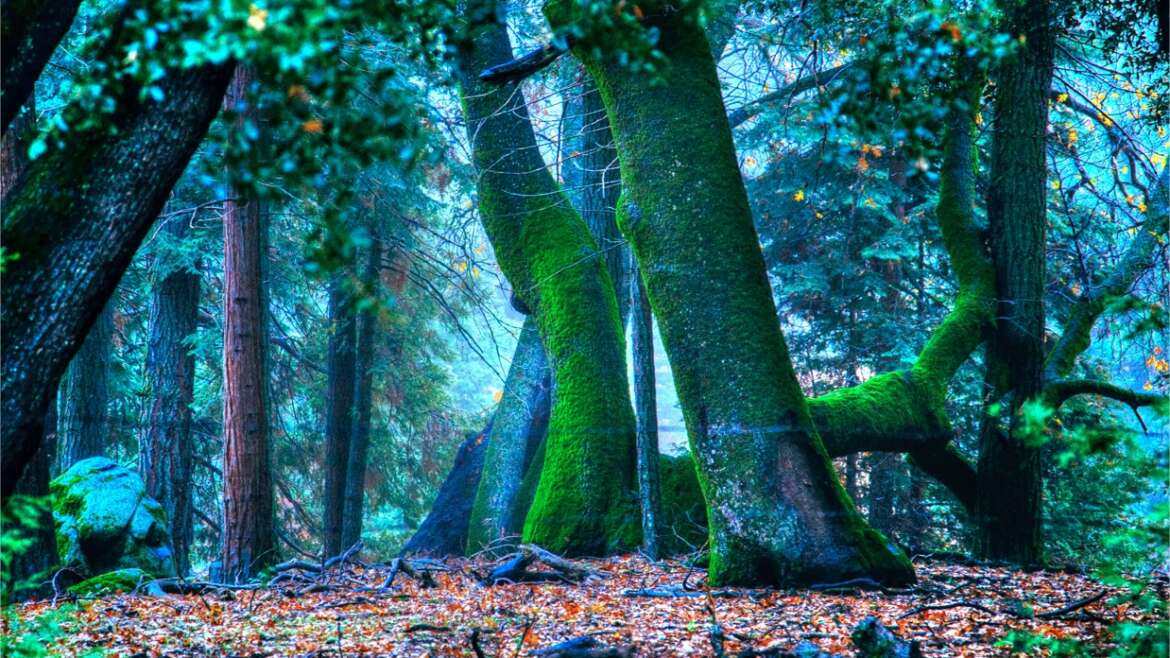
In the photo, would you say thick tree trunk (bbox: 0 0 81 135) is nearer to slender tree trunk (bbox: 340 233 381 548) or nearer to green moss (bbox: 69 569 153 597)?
green moss (bbox: 69 569 153 597)

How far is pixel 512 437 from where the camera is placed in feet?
40.5

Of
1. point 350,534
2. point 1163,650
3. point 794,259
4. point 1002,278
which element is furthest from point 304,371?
point 1163,650

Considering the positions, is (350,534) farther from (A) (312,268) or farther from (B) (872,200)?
(A) (312,268)

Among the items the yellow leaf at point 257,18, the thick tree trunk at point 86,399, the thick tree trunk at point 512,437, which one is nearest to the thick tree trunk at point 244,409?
the thick tree trunk at point 512,437

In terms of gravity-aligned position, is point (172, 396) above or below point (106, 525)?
above

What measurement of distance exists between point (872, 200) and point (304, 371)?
32.9 ft

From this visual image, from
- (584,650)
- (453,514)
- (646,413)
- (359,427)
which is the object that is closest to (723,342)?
(646,413)

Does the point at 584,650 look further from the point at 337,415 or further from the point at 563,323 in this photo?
the point at 337,415

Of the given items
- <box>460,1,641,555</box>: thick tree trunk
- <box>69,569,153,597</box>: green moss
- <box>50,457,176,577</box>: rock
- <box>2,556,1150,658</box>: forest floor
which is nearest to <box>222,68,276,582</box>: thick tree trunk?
<box>69,569,153,597</box>: green moss

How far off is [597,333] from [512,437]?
291cm

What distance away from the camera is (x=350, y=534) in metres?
13.9

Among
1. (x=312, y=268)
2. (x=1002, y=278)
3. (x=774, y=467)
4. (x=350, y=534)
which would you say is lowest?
(x=350, y=534)

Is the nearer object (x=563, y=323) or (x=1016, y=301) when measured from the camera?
(x=1016, y=301)

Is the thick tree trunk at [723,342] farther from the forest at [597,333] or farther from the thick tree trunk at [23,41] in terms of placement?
the thick tree trunk at [23,41]
